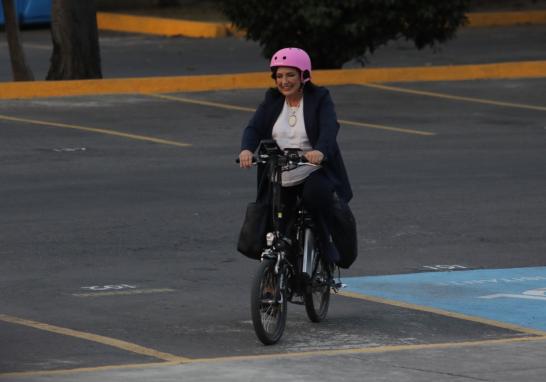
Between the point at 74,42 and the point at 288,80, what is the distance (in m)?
15.6

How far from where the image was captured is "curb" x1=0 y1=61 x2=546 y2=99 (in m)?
22.9

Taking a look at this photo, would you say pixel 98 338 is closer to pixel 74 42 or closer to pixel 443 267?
pixel 443 267

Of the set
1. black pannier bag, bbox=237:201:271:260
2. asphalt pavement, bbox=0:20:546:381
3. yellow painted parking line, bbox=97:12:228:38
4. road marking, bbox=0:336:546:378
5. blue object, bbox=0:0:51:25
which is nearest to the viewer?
road marking, bbox=0:336:546:378

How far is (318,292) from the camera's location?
987 cm

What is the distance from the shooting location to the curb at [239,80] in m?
22.9

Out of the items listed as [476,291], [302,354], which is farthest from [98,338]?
[476,291]

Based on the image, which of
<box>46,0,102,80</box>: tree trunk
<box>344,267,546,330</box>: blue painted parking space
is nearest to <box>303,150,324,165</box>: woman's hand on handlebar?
<box>344,267,546,330</box>: blue painted parking space

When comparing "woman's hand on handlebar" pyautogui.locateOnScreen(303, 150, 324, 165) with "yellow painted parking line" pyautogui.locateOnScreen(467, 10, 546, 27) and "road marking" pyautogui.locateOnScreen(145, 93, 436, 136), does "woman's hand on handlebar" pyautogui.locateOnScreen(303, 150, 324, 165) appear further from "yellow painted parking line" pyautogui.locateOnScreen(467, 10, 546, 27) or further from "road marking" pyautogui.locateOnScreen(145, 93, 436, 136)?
"yellow painted parking line" pyautogui.locateOnScreen(467, 10, 546, 27)

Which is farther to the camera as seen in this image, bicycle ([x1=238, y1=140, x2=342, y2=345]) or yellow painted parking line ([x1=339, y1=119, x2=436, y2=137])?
yellow painted parking line ([x1=339, y1=119, x2=436, y2=137])

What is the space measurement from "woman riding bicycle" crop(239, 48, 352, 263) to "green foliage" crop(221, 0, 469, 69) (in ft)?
49.1

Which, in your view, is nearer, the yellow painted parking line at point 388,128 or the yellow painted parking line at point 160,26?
the yellow painted parking line at point 388,128

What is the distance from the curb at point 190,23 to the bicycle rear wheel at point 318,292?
25.8m

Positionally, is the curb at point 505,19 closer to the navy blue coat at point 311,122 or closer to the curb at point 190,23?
the curb at point 190,23

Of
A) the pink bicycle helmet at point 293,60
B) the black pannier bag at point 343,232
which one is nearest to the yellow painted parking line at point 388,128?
Result: the black pannier bag at point 343,232
